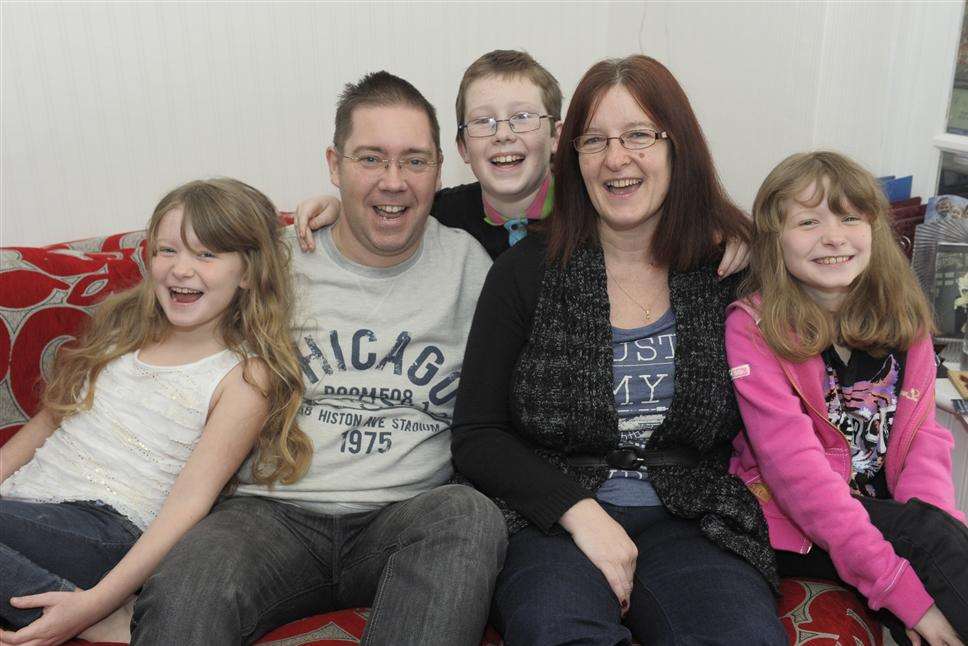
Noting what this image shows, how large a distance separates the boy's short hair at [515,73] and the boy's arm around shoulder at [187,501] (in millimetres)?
774

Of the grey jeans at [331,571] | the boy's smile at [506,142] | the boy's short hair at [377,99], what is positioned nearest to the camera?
the grey jeans at [331,571]

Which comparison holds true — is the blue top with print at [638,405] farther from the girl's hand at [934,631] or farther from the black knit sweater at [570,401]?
the girl's hand at [934,631]

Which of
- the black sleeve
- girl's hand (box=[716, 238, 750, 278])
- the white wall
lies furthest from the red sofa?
girl's hand (box=[716, 238, 750, 278])

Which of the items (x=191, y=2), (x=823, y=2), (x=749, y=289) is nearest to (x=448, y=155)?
(x=191, y=2)

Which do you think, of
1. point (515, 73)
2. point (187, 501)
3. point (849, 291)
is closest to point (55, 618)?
point (187, 501)

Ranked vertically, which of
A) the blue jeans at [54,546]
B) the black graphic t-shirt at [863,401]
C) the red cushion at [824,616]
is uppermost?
the black graphic t-shirt at [863,401]

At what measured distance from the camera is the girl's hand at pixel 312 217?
1779 millimetres

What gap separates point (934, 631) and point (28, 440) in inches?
65.0

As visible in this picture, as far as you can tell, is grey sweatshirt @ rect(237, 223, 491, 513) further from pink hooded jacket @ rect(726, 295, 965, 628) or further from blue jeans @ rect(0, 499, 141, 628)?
pink hooded jacket @ rect(726, 295, 965, 628)

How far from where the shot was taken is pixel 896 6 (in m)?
2.18

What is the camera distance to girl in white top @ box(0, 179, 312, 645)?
1.54 m

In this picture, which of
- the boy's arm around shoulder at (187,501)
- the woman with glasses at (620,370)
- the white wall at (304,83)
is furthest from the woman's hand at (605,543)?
the white wall at (304,83)

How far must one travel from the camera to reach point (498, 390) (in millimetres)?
1622

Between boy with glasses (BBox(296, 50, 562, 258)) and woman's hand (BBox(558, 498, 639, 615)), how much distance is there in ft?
2.09
